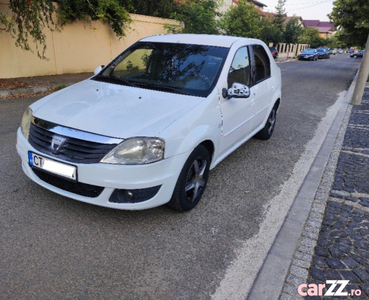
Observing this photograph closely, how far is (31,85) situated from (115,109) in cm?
776

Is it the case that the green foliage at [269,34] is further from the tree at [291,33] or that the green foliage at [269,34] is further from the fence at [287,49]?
the tree at [291,33]

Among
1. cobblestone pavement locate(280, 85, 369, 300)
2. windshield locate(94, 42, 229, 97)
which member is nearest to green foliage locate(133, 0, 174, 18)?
windshield locate(94, 42, 229, 97)

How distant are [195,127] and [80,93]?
1370mm

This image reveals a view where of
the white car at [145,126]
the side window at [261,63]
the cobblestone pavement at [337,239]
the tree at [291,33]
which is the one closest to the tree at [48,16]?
the white car at [145,126]

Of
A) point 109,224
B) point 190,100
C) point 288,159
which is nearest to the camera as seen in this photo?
point 109,224

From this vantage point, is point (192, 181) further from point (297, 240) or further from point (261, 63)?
point (261, 63)

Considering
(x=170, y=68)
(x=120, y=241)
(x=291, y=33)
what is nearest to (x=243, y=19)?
(x=170, y=68)

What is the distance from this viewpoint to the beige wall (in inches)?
409

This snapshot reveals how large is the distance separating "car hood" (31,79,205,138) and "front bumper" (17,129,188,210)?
0.29 metres

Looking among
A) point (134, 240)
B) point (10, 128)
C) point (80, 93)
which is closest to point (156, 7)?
point (10, 128)

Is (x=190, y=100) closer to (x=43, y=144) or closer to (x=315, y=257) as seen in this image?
(x=43, y=144)

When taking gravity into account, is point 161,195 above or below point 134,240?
above

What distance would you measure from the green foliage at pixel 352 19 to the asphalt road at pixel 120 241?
49.6ft

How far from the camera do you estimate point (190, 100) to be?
3201 mm
